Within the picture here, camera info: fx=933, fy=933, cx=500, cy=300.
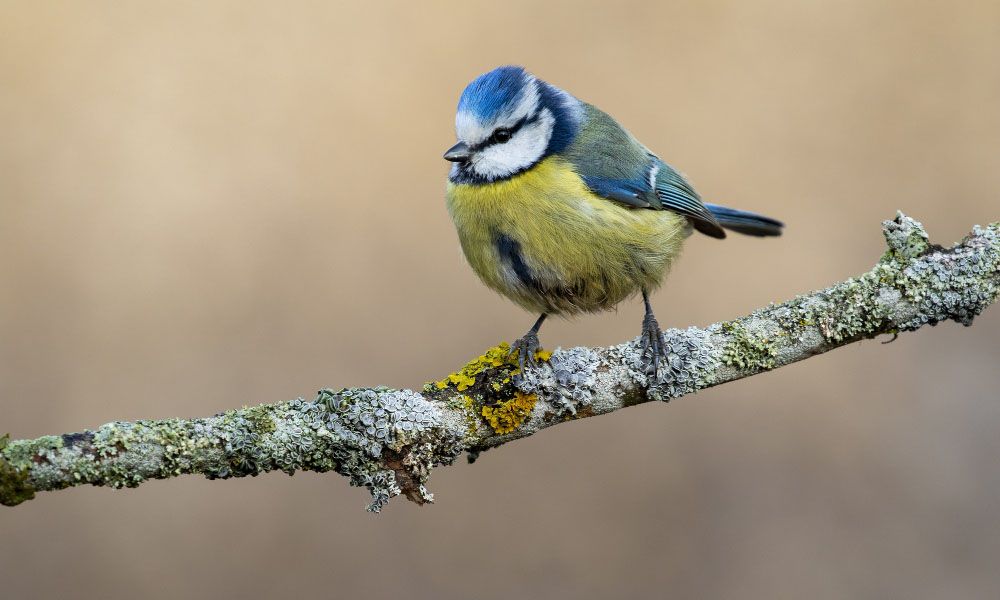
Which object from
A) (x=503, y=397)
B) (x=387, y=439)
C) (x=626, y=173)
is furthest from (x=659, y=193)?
(x=387, y=439)

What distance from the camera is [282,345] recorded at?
4.35 metres

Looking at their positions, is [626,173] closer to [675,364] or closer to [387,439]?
[675,364]

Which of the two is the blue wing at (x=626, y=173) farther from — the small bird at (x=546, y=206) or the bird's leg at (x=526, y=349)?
the bird's leg at (x=526, y=349)

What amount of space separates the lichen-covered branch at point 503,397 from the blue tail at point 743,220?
1.12 meters

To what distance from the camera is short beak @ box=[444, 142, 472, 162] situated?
2.80 metres

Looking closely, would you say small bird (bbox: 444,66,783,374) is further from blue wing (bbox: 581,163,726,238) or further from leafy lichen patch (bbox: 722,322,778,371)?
leafy lichen patch (bbox: 722,322,778,371)

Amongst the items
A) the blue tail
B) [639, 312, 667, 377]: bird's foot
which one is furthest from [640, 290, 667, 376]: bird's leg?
the blue tail

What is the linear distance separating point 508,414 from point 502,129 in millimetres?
958

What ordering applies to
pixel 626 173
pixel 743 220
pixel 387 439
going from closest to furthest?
pixel 387 439, pixel 626 173, pixel 743 220

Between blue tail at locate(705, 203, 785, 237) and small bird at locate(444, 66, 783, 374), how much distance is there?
0.68 meters

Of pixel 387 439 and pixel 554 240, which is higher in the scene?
pixel 554 240

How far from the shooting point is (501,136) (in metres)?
2.84

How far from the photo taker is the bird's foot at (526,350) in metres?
2.41

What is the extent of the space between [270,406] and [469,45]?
131 inches
